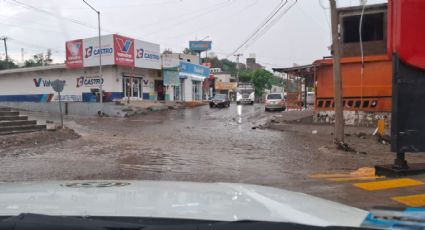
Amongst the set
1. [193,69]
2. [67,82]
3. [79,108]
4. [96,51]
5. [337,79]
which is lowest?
[79,108]

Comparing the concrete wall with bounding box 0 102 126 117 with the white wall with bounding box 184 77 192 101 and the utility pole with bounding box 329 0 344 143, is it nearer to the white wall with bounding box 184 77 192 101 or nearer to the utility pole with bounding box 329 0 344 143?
the white wall with bounding box 184 77 192 101

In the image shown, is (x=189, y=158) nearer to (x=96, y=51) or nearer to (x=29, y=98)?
(x=96, y=51)

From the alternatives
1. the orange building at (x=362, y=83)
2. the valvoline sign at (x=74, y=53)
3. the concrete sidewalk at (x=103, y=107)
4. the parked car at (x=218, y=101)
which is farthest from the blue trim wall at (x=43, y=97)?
the orange building at (x=362, y=83)

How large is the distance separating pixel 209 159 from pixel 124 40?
2690cm

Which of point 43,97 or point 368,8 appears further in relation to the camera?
point 43,97

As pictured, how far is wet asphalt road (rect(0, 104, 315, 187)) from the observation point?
11.5m

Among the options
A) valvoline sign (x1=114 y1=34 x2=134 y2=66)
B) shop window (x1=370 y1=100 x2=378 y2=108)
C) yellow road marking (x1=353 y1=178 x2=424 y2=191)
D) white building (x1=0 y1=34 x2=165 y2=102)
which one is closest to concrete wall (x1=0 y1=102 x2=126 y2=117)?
white building (x1=0 y1=34 x2=165 y2=102)

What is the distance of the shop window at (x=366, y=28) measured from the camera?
84.3 feet

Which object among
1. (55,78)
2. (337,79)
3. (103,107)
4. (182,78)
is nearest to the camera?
(337,79)

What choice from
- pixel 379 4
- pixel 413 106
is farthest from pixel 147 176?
pixel 379 4

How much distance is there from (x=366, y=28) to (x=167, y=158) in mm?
16642

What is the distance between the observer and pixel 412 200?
8.42 metres

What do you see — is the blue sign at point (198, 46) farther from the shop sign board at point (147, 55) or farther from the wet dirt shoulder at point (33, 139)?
the wet dirt shoulder at point (33, 139)

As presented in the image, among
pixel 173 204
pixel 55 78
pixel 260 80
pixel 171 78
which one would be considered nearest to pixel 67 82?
pixel 55 78
